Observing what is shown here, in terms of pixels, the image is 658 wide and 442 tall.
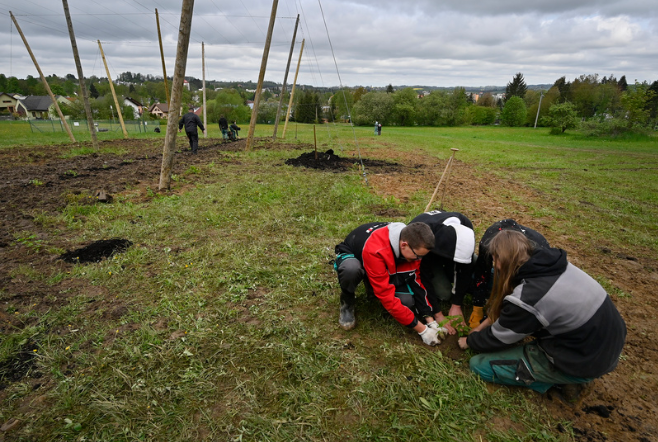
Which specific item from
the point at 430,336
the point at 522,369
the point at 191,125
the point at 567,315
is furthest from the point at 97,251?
the point at 191,125

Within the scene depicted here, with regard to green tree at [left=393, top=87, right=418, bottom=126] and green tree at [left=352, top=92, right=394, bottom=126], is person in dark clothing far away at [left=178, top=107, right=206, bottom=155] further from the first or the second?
green tree at [left=393, top=87, right=418, bottom=126]

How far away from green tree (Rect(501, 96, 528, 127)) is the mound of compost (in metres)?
62.3

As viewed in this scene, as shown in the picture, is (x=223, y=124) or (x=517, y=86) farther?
(x=517, y=86)

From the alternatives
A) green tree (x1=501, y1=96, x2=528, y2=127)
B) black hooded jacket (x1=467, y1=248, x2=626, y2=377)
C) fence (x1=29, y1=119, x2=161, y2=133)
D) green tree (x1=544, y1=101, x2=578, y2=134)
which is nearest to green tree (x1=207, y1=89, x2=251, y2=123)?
fence (x1=29, y1=119, x2=161, y2=133)

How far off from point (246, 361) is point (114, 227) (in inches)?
151

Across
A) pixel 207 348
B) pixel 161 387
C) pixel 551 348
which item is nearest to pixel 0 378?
pixel 161 387

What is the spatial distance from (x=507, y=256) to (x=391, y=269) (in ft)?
2.86

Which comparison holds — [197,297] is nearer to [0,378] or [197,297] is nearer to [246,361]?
[246,361]

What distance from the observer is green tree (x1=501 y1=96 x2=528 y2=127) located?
5270cm

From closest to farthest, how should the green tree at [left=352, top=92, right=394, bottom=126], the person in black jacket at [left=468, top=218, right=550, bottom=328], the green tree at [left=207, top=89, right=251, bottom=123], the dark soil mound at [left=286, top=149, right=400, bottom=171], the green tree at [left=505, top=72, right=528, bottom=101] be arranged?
the person in black jacket at [left=468, top=218, right=550, bottom=328], the dark soil mound at [left=286, top=149, right=400, bottom=171], the green tree at [left=207, top=89, right=251, bottom=123], the green tree at [left=352, top=92, right=394, bottom=126], the green tree at [left=505, top=72, right=528, bottom=101]

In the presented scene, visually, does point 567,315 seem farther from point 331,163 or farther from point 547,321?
point 331,163

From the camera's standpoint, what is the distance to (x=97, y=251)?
13.7 ft

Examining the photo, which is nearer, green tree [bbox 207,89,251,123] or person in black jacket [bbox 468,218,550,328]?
person in black jacket [bbox 468,218,550,328]

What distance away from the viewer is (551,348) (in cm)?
204
